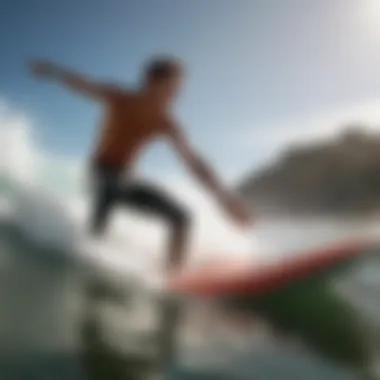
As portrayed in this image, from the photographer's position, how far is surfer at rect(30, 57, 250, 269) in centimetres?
196

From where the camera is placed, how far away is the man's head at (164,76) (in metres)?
1.98

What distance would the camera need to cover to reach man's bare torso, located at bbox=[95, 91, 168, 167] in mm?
1960

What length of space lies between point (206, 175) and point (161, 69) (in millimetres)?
252

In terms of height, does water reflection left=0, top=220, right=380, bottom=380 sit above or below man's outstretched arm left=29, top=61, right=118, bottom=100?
below

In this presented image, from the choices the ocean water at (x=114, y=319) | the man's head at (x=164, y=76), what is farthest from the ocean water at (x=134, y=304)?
the man's head at (x=164, y=76)

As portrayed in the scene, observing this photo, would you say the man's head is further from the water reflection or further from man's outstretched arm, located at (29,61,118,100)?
the water reflection

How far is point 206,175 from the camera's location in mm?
1971

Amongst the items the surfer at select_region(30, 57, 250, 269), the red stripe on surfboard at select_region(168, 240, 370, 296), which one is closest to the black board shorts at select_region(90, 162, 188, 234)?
the surfer at select_region(30, 57, 250, 269)

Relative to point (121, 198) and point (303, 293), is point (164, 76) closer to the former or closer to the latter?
point (121, 198)

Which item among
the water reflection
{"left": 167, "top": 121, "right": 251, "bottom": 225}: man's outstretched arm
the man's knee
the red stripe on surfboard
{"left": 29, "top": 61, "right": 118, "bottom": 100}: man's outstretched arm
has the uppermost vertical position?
{"left": 29, "top": 61, "right": 118, "bottom": 100}: man's outstretched arm

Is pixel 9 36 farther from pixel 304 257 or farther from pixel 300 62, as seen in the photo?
pixel 304 257

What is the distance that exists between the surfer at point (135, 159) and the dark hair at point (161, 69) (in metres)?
0.01

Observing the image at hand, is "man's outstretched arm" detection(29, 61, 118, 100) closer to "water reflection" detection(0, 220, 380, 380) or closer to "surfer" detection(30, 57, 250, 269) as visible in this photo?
"surfer" detection(30, 57, 250, 269)

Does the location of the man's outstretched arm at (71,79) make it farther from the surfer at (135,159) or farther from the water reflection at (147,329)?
the water reflection at (147,329)
